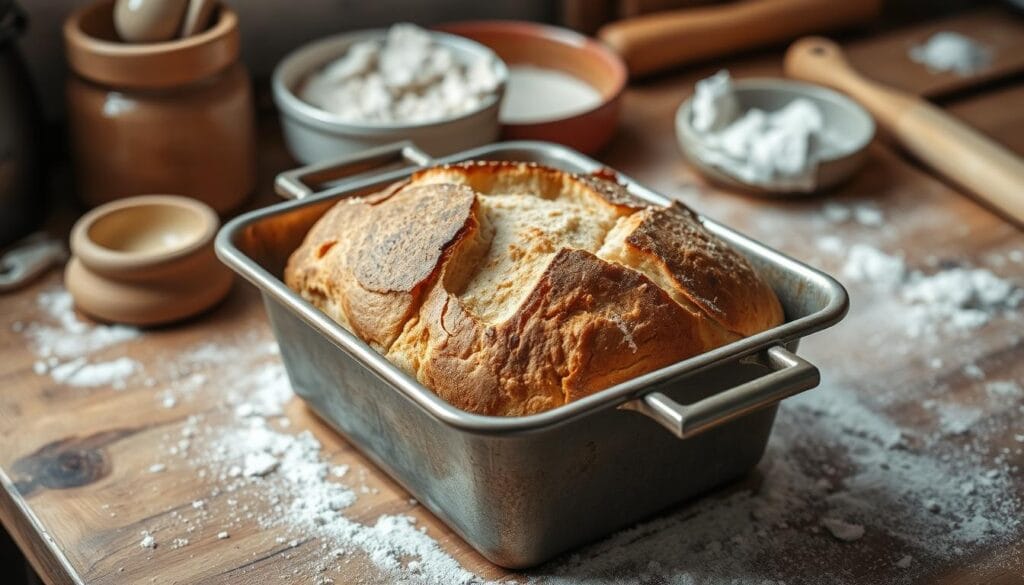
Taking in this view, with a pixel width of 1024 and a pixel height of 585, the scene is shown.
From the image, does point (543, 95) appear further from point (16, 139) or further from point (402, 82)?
point (16, 139)

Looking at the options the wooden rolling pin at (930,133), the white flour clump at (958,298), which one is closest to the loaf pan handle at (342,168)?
the white flour clump at (958,298)

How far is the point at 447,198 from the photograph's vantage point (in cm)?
84

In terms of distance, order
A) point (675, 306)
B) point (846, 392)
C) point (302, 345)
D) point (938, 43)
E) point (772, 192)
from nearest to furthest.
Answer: point (675, 306), point (302, 345), point (846, 392), point (772, 192), point (938, 43)

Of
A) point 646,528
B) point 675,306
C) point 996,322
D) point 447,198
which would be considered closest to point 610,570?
point 646,528

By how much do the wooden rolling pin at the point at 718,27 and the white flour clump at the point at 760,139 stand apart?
0.48ft

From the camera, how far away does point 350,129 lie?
116cm

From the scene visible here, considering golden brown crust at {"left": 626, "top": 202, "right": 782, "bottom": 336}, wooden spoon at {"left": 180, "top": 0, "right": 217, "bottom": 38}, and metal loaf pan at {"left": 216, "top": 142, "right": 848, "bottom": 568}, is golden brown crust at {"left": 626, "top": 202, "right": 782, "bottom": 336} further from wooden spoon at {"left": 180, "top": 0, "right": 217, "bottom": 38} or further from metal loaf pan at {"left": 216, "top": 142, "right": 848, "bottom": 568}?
wooden spoon at {"left": 180, "top": 0, "right": 217, "bottom": 38}

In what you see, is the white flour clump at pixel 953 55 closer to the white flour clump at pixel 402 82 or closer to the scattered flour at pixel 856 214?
the scattered flour at pixel 856 214

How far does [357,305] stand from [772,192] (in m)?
0.61

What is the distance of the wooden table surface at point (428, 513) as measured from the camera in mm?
A: 785

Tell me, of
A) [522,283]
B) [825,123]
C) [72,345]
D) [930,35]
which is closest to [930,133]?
[825,123]

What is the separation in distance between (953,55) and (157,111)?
1.04 metres

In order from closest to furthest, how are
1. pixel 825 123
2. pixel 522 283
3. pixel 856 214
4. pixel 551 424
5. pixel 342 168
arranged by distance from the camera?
pixel 551 424, pixel 522 283, pixel 342 168, pixel 856 214, pixel 825 123

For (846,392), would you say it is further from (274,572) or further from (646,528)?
(274,572)
